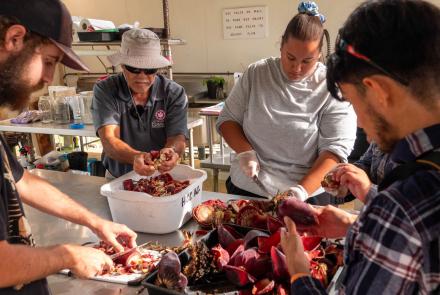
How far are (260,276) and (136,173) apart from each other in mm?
931

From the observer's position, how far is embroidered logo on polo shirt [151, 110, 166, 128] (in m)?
2.38

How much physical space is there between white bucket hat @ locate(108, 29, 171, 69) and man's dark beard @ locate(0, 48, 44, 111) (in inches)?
45.4

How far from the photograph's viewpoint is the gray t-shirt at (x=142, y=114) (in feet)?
7.51

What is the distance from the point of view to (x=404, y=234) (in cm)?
73

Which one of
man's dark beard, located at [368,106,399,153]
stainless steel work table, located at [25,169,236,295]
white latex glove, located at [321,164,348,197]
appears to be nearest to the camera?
man's dark beard, located at [368,106,399,153]

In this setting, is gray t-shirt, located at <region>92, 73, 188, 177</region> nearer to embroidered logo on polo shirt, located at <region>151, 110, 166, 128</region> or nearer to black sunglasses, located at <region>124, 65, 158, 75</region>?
embroidered logo on polo shirt, located at <region>151, 110, 166, 128</region>

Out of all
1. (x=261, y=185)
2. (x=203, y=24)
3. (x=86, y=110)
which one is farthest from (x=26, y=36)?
(x=203, y=24)

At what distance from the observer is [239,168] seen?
211 centimetres

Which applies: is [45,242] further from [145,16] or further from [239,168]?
[145,16]

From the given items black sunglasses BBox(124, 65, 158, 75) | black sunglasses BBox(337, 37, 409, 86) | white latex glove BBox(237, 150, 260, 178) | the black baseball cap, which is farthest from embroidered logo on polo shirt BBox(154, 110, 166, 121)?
black sunglasses BBox(337, 37, 409, 86)

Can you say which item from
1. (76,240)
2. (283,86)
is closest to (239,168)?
(283,86)

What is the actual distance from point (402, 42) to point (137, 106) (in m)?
1.82

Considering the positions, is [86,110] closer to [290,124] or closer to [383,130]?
[290,124]

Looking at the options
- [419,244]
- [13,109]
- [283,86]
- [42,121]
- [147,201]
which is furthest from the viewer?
[42,121]
